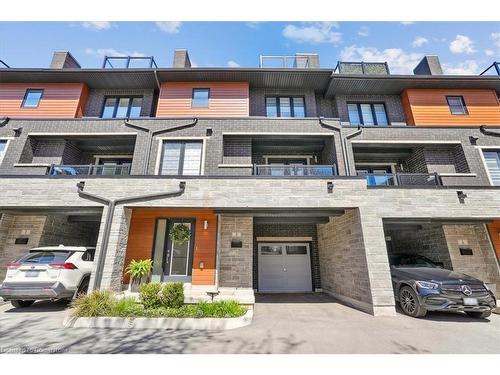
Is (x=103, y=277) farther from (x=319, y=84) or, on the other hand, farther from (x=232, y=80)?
(x=319, y=84)

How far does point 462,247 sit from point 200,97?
14357 millimetres

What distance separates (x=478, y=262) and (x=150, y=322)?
41.5 ft

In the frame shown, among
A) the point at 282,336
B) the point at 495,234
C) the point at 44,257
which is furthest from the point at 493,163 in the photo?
the point at 44,257

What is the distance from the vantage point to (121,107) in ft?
43.1

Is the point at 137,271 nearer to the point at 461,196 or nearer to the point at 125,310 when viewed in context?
the point at 125,310

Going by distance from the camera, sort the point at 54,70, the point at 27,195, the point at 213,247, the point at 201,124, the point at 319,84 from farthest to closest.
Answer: the point at 319,84 → the point at 54,70 → the point at 201,124 → the point at 213,247 → the point at 27,195

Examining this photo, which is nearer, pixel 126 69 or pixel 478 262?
pixel 478 262

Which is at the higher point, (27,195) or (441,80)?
(441,80)

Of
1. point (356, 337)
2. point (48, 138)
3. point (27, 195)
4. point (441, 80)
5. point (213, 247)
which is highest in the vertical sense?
point (441, 80)

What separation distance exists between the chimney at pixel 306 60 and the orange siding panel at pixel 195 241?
33.6 ft

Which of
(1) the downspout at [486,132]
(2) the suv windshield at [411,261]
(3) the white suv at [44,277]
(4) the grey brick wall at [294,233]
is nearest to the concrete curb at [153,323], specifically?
(3) the white suv at [44,277]

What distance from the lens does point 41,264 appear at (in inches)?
252

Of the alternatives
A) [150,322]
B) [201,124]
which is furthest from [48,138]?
[150,322]

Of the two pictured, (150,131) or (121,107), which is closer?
(150,131)
